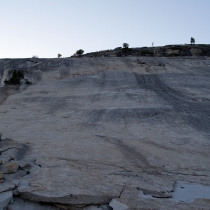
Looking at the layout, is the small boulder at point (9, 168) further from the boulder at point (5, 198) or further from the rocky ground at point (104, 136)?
Answer: the boulder at point (5, 198)

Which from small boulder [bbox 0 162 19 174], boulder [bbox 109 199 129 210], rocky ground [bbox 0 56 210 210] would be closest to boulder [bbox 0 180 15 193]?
rocky ground [bbox 0 56 210 210]

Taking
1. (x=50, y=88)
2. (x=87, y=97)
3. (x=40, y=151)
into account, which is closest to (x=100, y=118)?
(x=87, y=97)

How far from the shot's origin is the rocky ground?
5.12 metres

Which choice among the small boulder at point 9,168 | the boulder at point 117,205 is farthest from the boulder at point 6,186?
the boulder at point 117,205

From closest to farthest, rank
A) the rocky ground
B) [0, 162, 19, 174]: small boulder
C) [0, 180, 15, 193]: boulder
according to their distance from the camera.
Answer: [0, 180, 15, 193]: boulder
the rocky ground
[0, 162, 19, 174]: small boulder

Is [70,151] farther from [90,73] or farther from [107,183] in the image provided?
[90,73]

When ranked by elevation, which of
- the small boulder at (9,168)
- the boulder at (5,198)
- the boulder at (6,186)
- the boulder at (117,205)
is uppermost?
the small boulder at (9,168)

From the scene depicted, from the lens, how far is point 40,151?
805 cm

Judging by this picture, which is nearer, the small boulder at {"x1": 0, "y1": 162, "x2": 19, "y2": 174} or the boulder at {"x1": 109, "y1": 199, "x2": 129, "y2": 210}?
the boulder at {"x1": 109, "y1": 199, "x2": 129, "y2": 210}

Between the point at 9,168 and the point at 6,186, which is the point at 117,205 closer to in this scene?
the point at 6,186

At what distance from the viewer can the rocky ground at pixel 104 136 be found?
16.8 feet

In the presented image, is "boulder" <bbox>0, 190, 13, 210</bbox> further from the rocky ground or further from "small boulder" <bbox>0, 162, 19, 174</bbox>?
"small boulder" <bbox>0, 162, 19, 174</bbox>

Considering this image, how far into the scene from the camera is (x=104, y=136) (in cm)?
1023

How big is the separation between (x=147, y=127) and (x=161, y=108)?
257cm
